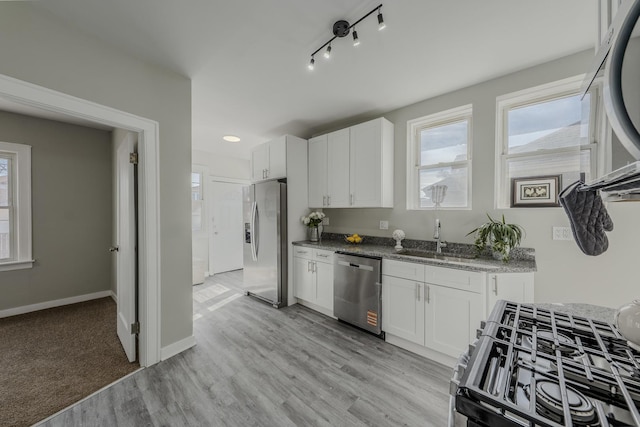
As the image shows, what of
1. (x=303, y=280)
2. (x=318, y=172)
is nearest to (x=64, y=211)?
(x=303, y=280)

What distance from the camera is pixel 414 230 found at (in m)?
2.88

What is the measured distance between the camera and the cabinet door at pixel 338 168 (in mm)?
3178

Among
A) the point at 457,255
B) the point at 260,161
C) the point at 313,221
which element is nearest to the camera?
the point at 457,255

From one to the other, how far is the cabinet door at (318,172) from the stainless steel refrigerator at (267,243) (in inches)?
18.1

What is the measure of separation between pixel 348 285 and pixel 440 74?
232 cm

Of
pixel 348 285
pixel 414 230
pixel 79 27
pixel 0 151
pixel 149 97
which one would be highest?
pixel 79 27

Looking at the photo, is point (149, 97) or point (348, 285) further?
point (348, 285)

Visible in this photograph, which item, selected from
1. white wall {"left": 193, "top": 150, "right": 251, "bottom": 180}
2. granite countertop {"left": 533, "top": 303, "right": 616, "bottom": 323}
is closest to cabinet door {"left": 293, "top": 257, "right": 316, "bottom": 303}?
granite countertop {"left": 533, "top": 303, "right": 616, "bottom": 323}

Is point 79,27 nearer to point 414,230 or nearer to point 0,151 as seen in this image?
point 0,151

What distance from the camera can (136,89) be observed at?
1.97m

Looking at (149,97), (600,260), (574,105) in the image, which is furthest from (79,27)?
(600,260)

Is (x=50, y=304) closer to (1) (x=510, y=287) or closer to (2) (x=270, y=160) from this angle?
(2) (x=270, y=160)

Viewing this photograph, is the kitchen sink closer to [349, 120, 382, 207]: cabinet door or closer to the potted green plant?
the potted green plant

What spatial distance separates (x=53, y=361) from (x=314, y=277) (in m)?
2.56
